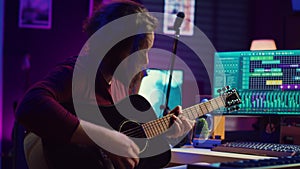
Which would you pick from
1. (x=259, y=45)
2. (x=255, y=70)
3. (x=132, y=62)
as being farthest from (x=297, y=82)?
(x=259, y=45)

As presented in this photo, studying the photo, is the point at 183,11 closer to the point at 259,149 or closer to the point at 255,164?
the point at 259,149

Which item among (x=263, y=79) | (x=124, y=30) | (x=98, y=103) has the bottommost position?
(x=98, y=103)

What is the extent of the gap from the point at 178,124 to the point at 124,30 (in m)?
0.50

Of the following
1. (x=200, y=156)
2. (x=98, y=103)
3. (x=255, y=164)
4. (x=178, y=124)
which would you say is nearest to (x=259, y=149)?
(x=200, y=156)

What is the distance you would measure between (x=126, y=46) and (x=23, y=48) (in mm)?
3395

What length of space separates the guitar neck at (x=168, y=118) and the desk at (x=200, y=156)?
0.61 ft

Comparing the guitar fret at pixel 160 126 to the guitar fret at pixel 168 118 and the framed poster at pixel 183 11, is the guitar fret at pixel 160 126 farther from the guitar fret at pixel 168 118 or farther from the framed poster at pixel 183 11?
the framed poster at pixel 183 11

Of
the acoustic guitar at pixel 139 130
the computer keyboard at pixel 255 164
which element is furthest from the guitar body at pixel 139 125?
the computer keyboard at pixel 255 164

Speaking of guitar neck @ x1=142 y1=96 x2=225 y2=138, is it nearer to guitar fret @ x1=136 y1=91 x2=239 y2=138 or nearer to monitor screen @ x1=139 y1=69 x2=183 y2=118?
guitar fret @ x1=136 y1=91 x2=239 y2=138

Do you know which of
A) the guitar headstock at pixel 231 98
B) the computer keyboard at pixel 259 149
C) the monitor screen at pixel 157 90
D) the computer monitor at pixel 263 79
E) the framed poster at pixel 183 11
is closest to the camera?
the computer keyboard at pixel 259 149

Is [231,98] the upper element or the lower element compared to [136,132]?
upper

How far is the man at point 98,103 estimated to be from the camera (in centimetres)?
180

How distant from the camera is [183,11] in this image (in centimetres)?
551

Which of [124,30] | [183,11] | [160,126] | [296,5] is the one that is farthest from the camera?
[183,11]
